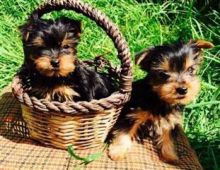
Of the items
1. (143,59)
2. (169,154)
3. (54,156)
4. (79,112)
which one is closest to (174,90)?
(143,59)

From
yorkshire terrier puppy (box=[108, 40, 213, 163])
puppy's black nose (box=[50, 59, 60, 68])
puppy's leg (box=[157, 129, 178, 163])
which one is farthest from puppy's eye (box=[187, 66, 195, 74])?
puppy's black nose (box=[50, 59, 60, 68])

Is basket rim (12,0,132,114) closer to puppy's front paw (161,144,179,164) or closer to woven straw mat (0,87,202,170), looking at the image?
woven straw mat (0,87,202,170)

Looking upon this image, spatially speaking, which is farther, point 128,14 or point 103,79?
point 128,14

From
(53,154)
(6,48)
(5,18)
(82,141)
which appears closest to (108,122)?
(82,141)

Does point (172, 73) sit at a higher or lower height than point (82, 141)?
higher

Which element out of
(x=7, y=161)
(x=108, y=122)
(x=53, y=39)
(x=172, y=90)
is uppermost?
(x=53, y=39)

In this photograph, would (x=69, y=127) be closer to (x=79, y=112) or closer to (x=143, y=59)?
(x=79, y=112)

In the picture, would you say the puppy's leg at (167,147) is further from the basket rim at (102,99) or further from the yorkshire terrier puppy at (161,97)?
the basket rim at (102,99)

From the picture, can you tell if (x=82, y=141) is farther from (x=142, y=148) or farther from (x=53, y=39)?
(x=53, y=39)
